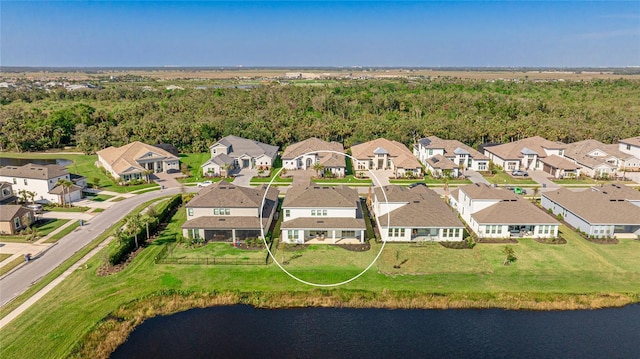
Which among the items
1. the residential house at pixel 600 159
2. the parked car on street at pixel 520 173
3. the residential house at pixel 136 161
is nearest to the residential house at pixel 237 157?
the residential house at pixel 136 161

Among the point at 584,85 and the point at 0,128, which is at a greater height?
the point at 584,85

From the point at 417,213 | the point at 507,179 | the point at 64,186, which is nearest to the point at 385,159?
the point at 507,179

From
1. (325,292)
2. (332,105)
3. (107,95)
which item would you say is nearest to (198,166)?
(325,292)

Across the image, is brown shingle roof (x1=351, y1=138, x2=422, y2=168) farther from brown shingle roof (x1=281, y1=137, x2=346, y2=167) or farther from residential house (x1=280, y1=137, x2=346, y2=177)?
residential house (x1=280, y1=137, x2=346, y2=177)

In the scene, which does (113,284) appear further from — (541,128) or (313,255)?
(541,128)

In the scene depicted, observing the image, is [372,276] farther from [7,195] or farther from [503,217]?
[7,195]

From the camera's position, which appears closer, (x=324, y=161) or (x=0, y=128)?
(x=324, y=161)

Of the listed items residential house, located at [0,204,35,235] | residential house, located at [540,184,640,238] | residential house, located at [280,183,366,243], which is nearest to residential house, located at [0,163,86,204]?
residential house, located at [0,204,35,235]

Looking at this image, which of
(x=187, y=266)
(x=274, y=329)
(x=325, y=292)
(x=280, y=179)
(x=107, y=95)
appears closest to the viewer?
(x=274, y=329)

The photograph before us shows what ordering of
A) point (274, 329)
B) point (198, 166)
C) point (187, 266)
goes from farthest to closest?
point (198, 166) → point (187, 266) → point (274, 329)
